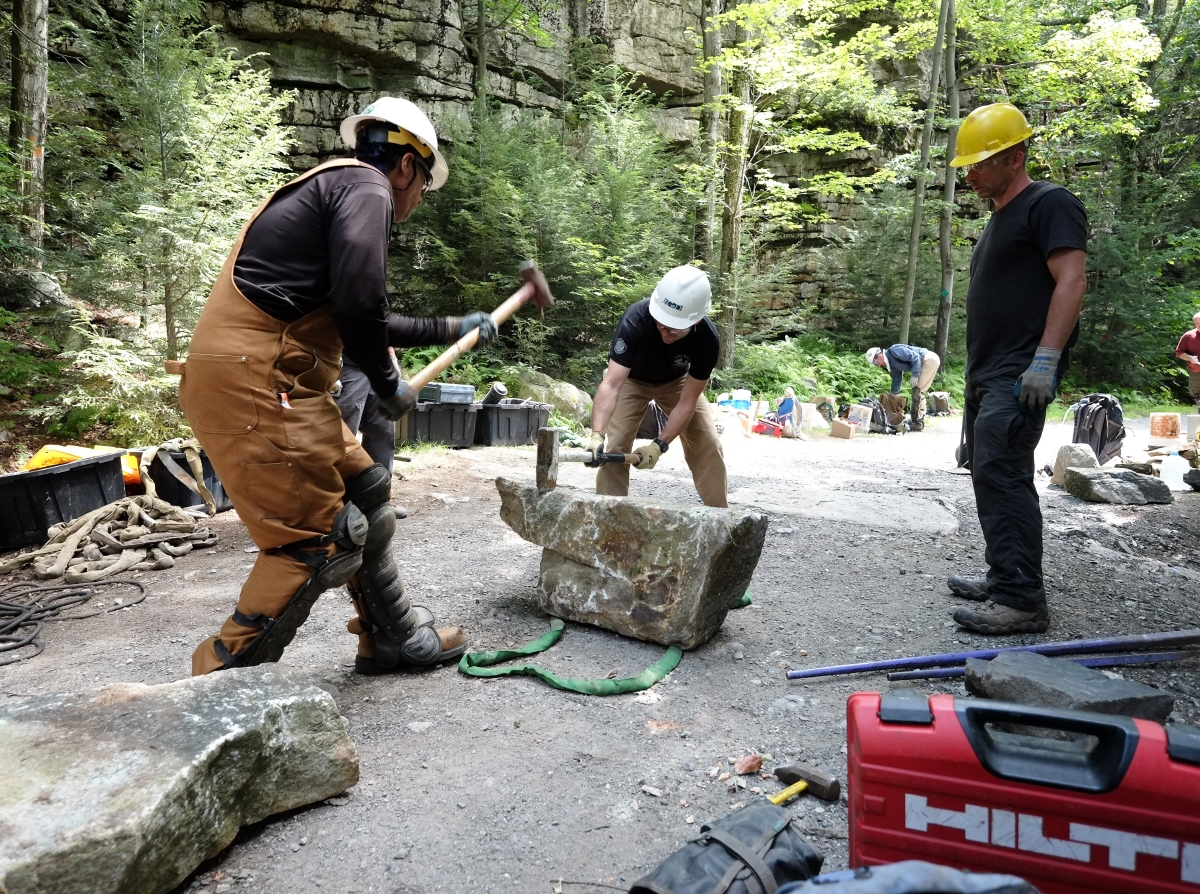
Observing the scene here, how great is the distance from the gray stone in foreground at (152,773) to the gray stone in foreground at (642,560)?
1438mm

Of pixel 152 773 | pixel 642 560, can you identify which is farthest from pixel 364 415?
pixel 152 773

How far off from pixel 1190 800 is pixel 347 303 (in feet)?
7.87

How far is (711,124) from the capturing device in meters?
14.3

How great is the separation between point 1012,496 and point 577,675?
2.15 meters

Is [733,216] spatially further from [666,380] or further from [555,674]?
[555,674]

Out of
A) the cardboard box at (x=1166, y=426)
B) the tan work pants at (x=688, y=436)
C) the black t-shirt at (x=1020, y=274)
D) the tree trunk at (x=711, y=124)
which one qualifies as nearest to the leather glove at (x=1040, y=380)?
the black t-shirt at (x=1020, y=274)

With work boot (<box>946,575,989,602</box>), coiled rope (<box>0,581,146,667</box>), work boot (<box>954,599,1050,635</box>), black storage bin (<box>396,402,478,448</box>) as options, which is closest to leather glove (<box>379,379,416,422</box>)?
coiled rope (<box>0,581,146,667</box>)

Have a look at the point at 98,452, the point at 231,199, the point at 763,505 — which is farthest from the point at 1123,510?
the point at 231,199

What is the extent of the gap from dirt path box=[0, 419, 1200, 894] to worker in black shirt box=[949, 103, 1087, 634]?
0.28 meters

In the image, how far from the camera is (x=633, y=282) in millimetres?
12516

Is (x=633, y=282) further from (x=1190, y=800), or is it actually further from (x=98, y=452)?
(x=1190, y=800)

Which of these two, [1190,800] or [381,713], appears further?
[381,713]

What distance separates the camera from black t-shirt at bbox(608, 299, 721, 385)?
4.25 m

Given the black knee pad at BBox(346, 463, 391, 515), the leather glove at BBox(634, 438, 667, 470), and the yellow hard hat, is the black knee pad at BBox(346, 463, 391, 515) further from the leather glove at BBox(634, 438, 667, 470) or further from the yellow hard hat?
the yellow hard hat
